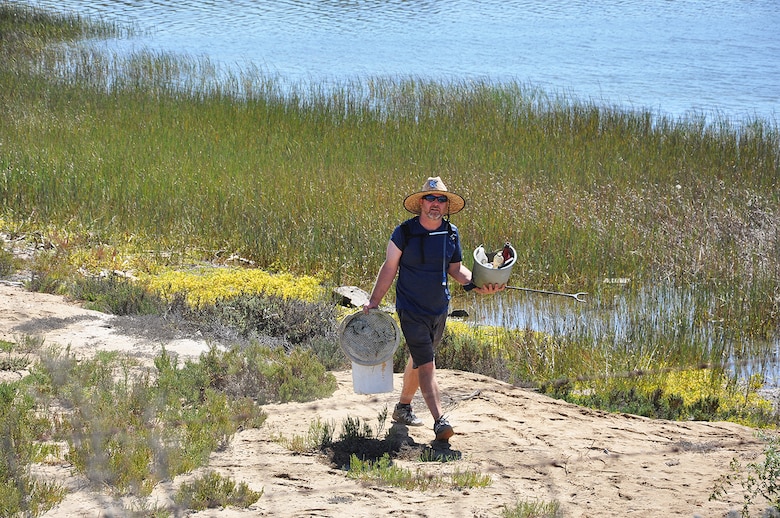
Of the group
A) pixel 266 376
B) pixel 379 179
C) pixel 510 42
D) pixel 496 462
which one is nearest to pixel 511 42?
pixel 510 42

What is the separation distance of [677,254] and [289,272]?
172 inches

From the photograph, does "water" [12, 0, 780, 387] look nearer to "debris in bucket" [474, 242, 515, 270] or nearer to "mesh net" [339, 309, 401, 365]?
"debris in bucket" [474, 242, 515, 270]

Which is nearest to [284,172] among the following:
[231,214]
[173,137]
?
[231,214]

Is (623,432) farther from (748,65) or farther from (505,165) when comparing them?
(748,65)

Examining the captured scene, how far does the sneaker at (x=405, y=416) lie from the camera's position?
6367mm

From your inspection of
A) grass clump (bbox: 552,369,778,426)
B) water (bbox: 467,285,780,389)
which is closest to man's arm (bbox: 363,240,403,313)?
grass clump (bbox: 552,369,778,426)

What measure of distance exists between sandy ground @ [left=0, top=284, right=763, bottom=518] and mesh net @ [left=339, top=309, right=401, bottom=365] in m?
0.44

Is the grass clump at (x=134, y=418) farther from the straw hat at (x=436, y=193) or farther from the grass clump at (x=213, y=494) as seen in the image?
the straw hat at (x=436, y=193)

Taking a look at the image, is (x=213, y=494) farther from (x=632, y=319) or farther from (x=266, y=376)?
(x=632, y=319)

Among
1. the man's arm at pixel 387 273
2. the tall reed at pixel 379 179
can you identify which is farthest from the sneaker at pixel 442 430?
the tall reed at pixel 379 179

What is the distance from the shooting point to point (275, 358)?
739 centimetres

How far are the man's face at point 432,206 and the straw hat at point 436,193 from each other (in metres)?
0.04

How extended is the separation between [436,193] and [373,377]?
4.37 ft

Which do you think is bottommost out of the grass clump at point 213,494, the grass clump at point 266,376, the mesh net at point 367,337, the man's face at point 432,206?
the grass clump at point 266,376
